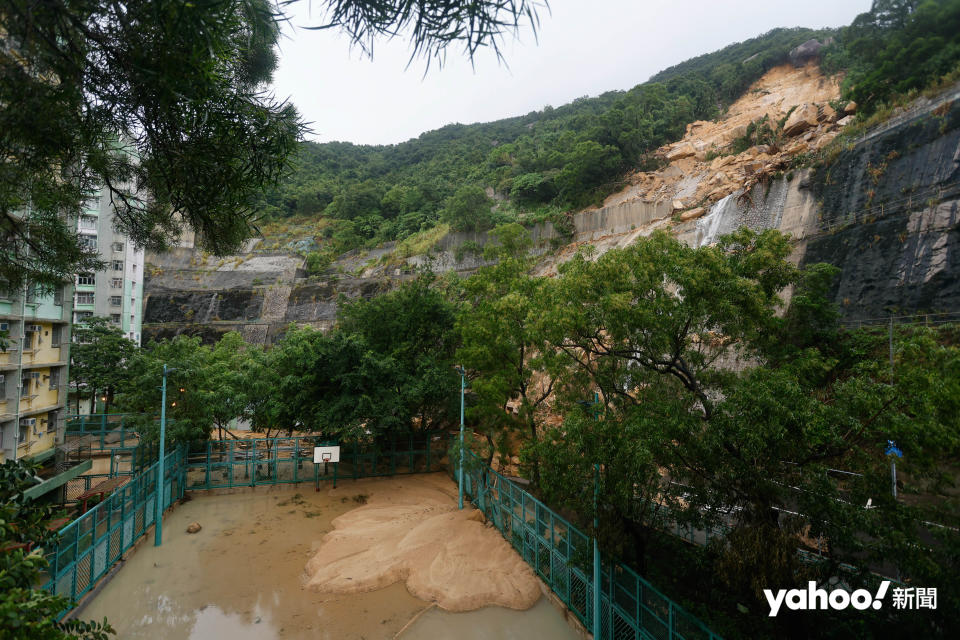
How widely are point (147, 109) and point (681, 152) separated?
3783cm

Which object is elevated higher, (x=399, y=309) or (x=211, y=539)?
(x=399, y=309)

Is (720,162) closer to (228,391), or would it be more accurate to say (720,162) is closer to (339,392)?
(339,392)

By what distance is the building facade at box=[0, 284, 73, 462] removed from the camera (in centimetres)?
1325

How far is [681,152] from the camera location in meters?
35.1

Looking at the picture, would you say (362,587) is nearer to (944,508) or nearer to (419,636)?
(419,636)

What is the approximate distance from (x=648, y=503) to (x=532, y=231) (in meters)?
31.6

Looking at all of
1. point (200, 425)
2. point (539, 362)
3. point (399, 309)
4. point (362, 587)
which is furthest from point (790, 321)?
point (200, 425)

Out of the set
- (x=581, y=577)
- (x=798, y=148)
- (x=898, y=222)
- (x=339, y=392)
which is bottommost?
(x=581, y=577)

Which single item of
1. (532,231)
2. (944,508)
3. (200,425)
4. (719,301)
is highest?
(532,231)

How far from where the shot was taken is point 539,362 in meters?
11.4

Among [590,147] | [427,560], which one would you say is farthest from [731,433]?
[590,147]

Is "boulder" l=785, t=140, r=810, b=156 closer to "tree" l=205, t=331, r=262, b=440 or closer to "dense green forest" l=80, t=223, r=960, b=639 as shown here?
"dense green forest" l=80, t=223, r=960, b=639
